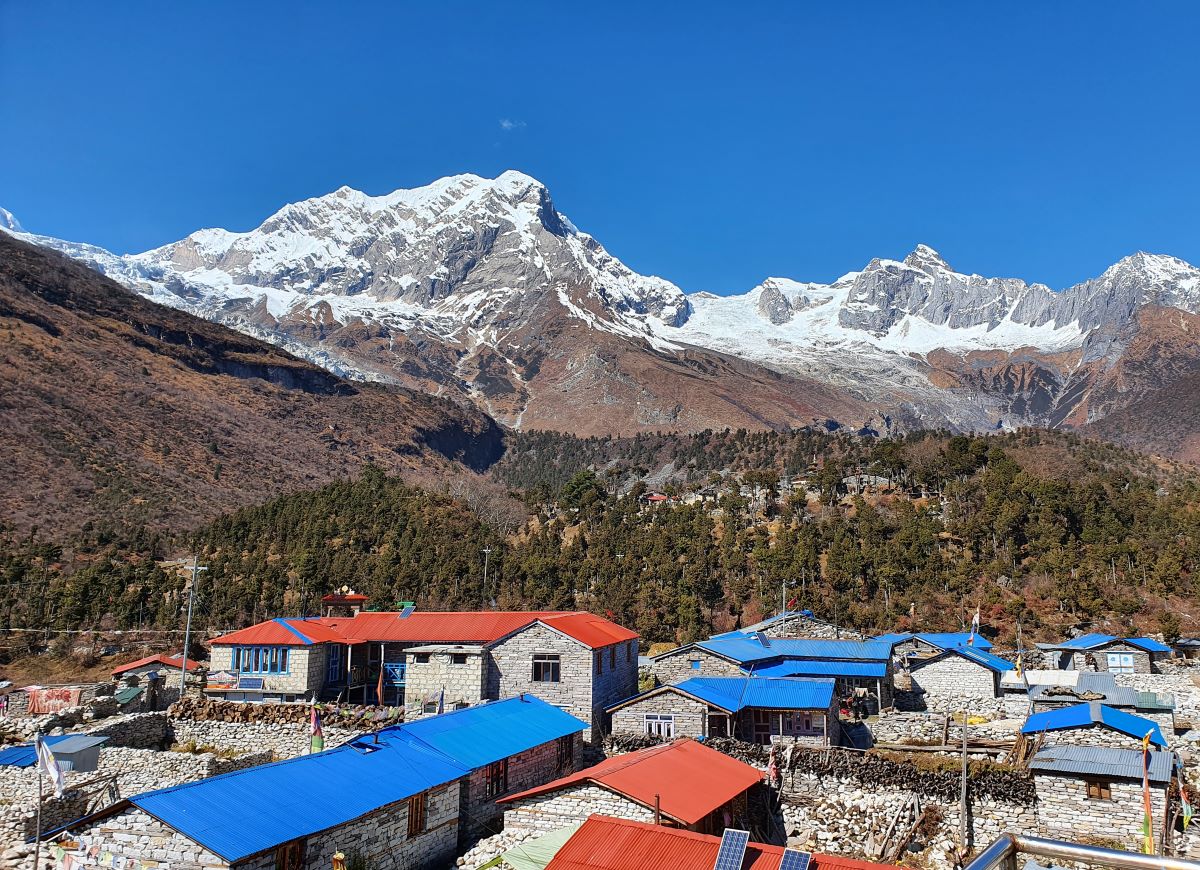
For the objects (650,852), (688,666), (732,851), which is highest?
(732,851)

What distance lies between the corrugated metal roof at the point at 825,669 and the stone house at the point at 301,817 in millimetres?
18682

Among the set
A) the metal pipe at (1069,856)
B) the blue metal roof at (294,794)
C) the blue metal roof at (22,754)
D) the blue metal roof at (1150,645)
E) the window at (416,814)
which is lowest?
the blue metal roof at (22,754)

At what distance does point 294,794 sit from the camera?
18.8m

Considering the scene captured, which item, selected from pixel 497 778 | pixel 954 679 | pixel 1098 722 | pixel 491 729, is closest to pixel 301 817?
pixel 497 778

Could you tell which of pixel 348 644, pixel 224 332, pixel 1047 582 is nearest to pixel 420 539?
pixel 348 644

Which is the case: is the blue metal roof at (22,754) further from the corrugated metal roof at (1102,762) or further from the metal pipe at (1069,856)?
the metal pipe at (1069,856)

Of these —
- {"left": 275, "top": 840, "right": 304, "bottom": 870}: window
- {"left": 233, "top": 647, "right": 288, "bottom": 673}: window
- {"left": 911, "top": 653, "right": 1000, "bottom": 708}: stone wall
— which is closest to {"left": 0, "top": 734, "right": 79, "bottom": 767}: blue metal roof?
{"left": 233, "top": 647, "right": 288, "bottom": 673}: window

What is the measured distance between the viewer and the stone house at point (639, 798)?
20234 mm

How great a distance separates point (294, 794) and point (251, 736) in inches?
623

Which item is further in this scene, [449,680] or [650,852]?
[449,680]

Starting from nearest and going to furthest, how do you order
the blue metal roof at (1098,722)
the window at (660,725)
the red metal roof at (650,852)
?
the red metal roof at (650,852), the blue metal roof at (1098,722), the window at (660,725)

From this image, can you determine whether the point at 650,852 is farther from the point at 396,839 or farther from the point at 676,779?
the point at 396,839

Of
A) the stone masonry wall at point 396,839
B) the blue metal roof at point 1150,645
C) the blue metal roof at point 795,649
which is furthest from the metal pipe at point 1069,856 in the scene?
the blue metal roof at point 1150,645

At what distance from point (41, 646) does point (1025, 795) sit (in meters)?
53.8
